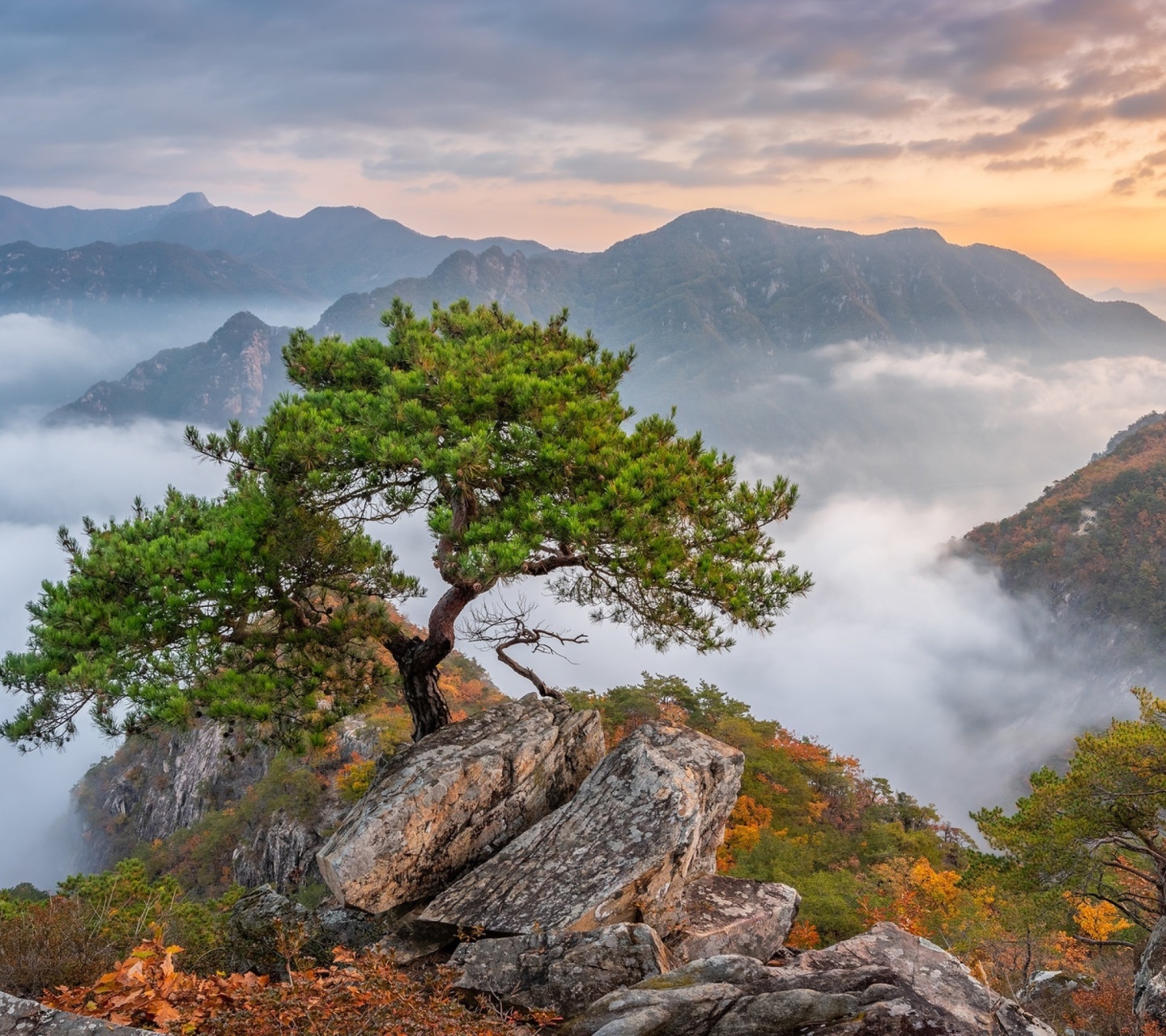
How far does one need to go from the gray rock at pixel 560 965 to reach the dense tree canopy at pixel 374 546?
375cm

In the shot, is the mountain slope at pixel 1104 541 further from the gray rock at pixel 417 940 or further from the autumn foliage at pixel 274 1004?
the autumn foliage at pixel 274 1004

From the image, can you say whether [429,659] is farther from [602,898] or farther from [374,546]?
[602,898]

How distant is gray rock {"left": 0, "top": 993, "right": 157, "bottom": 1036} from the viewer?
12.5 ft

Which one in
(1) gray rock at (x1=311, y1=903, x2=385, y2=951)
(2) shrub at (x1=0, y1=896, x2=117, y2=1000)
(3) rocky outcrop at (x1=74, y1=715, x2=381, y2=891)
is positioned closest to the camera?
(2) shrub at (x1=0, y1=896, x2=117, y2=1000)

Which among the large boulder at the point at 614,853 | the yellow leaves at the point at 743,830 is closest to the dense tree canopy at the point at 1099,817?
the yellow leaves at the point at 743,830

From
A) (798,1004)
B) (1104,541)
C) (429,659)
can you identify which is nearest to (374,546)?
(429,659)

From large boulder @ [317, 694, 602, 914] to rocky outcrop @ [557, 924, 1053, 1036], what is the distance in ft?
11.5

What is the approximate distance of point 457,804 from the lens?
953 cm

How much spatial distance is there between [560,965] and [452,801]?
9.06 ft

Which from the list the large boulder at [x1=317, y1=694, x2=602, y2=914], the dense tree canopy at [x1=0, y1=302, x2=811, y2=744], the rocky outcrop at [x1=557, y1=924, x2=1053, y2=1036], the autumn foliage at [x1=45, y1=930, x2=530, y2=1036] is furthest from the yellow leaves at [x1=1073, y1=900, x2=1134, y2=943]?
the autumn foliage at [x1=45, y1=930, x2=530, y2=1036]

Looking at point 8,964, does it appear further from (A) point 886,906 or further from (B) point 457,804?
(A) point 886,906

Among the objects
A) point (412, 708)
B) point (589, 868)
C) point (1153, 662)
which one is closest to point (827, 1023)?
point (589, 868)

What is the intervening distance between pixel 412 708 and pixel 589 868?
4.54 metres

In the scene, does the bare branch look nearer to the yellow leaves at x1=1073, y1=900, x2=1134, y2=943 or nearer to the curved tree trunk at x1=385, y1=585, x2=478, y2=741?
the curved tree trunk at x1=385, y1=585, x2=478, y2=741
